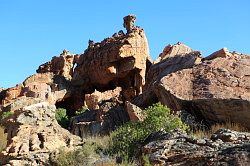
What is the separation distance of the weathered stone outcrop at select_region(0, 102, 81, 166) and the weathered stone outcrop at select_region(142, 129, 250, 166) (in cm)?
286

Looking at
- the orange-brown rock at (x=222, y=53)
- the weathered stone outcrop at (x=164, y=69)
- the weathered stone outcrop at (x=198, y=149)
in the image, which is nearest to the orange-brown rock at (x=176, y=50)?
the weathered stone outcrop at (x=164, y=69)

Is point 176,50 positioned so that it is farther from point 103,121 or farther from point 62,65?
point 103,121

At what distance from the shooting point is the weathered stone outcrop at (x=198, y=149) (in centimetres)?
959

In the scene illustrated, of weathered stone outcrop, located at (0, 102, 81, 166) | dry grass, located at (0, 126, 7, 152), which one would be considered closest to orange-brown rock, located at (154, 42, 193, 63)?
dry grass, located at (0, 126, 7, 152)

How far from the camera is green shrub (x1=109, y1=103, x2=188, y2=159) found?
1249cm

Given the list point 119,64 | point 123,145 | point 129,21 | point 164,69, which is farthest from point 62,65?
point 123,145

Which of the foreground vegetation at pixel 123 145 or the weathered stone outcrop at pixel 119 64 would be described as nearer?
the foreground vegetation at pixel 123 145

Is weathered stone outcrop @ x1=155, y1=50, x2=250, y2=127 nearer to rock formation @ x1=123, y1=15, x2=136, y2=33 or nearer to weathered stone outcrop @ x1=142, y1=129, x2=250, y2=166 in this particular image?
weathered stone outcrop @ x1=142, y1=129, x2=250, y2=166

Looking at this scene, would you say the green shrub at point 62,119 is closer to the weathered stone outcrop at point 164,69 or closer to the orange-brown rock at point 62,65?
the weathered stone outcrop at point 164,69

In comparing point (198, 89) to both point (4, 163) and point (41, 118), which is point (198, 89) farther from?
point (4, 163)

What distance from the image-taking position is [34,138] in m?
12.9

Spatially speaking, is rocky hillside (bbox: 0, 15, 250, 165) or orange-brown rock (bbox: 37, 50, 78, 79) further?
orange-brown rock (bbox: 37, 50, 78, 79)

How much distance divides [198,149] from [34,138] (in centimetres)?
469

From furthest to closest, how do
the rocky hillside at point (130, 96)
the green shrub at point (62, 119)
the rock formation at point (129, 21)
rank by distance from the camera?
the rock formation at point (129, 21) → the green shrub at point (62, 119) → the rocky hillside at point (130, 96)
